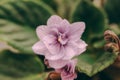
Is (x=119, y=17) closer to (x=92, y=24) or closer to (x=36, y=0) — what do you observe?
(x=92, y=24)

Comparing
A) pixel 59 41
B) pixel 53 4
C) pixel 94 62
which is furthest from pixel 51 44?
pixel 53 4

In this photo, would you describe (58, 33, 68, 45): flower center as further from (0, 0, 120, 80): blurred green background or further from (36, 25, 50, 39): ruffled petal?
(0, 0, 120, 80): blurred green background

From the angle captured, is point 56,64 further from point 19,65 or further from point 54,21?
point 19,65

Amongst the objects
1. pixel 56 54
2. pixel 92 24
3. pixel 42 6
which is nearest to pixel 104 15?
pixel 92 24

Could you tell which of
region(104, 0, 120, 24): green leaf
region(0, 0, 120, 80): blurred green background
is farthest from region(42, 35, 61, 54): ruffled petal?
region(104, 0, 120, 24): green leaf

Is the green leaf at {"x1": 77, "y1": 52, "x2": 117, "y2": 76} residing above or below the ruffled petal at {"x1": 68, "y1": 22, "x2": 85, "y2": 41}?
below

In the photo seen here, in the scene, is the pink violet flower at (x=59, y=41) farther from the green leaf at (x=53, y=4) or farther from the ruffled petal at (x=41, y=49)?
the green leaf at (x=53, y=4)
